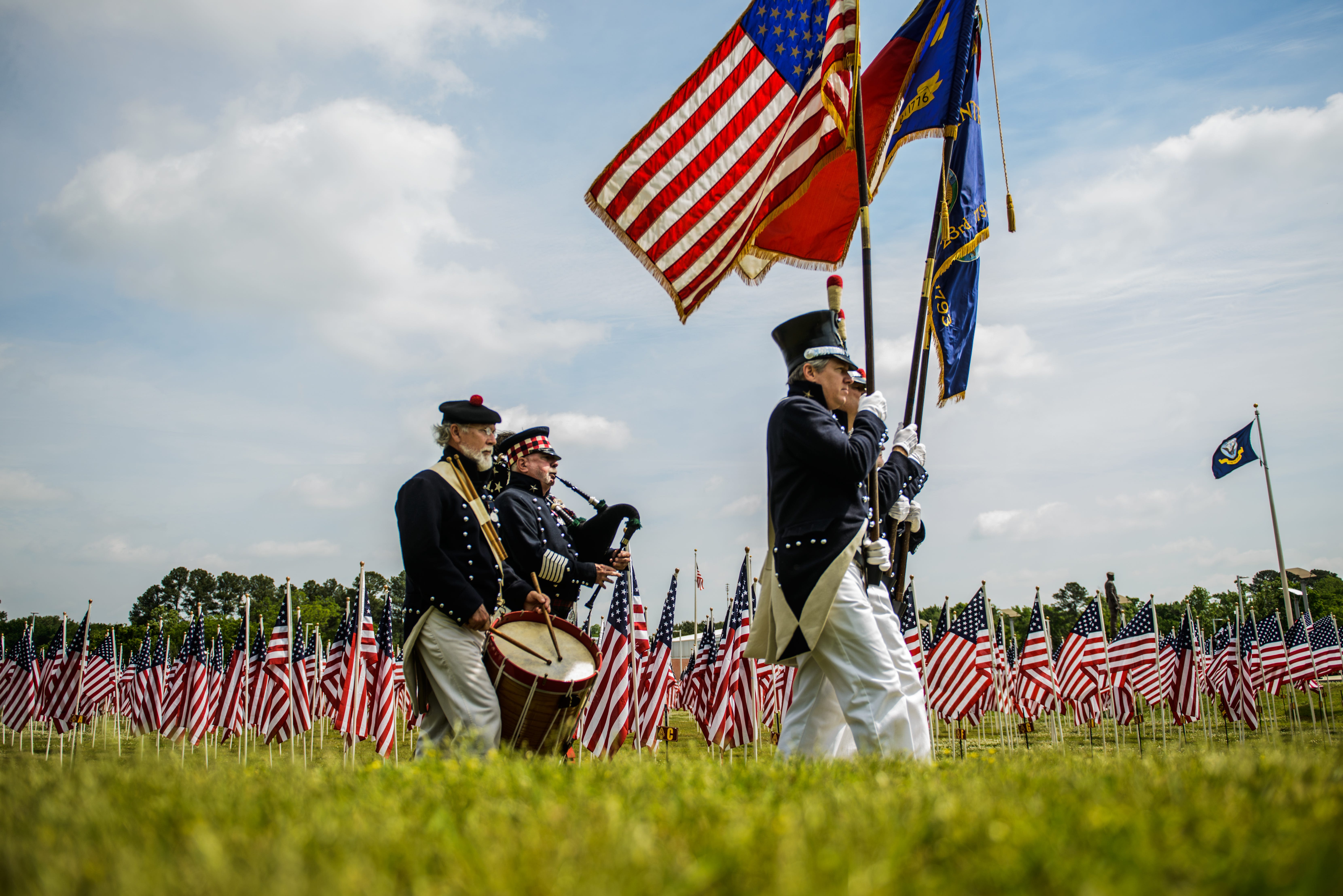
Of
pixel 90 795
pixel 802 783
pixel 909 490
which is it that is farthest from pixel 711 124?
pixel 90 795

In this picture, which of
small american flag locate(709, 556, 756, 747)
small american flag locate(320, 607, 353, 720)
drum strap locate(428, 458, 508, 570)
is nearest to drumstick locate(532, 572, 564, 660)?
drum strap locate(428, 458, 508, 570)

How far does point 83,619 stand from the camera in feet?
57.0

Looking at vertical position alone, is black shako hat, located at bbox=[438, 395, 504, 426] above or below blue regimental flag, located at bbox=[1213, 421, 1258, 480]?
below

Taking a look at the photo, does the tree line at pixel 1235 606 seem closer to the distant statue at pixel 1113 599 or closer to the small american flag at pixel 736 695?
the distant statue at pixel 1113 599

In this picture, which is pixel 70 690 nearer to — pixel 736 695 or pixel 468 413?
pixel 736 695

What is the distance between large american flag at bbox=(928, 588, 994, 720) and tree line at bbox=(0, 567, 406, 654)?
169 ft

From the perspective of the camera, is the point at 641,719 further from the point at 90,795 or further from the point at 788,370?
the point at 90,795

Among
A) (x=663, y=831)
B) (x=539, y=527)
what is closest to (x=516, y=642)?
(x=539, y=527)

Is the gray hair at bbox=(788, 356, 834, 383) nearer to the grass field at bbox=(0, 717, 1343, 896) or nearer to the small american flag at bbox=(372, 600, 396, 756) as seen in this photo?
the grass field at bbox=(0, 717, 1343, 896)

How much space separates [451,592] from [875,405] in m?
2.79

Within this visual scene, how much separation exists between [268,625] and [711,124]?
11729 cm

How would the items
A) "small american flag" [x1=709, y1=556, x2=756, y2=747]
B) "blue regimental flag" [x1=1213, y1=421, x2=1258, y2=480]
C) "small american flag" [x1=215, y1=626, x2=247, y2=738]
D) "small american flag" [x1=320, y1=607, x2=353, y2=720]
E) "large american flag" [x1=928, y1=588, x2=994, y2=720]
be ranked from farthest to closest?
1. "blue regimental flag" [x1=1213, y1=421, x2=1258, y2=480]
2. "small american flag" [x1=215, y1=626, x2=247, y2=738]
3. "small american flag" [x1=320, y1=607, x2=353, y2=720]
4. "large american flag" [x1=928, y1=588, x2=994, y2=720]
5. "small american flag" [x1=709, y1=556, x2=756, y2=747]

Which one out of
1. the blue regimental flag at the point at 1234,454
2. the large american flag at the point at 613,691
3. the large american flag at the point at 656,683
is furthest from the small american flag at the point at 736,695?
the blue regimental flag at the point at 1234,454

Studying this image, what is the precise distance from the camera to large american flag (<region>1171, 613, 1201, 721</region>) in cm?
1525
